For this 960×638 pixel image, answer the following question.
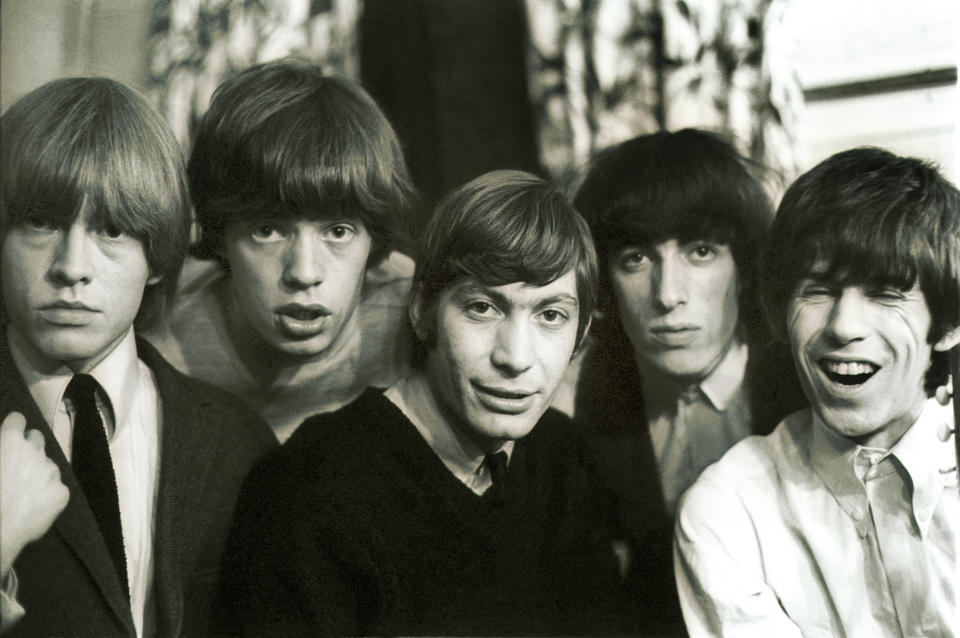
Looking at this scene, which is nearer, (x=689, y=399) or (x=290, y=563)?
(x=290, y=563)

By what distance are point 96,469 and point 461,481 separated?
0.64 metres

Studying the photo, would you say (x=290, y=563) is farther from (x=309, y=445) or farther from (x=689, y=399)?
(x=689, y=399)

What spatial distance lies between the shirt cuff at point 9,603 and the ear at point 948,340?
65.8 inches

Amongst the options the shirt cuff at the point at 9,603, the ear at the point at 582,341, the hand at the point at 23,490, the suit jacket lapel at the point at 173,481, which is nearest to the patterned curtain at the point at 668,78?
the ear at the point at 582,341

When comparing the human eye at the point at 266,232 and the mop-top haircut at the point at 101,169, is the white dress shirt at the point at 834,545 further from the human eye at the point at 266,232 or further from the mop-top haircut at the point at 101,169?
the mop-top haircut at the point at 101,169

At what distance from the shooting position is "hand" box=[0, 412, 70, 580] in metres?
1.72

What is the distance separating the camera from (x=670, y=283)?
1794 millimetres

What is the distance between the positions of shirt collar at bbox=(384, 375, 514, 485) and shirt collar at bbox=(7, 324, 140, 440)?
474 mm

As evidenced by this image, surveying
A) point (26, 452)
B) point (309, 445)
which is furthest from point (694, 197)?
point (26, 452)

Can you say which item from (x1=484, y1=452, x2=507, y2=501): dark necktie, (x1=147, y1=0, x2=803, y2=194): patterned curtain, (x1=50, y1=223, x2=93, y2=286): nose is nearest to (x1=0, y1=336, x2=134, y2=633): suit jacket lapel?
(x1=50, y1=223, x2=93, y2=286): nose

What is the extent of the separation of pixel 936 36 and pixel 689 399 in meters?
0.81

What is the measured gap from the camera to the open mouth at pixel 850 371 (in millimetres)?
1741

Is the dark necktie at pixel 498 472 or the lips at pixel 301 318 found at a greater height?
the lips at pixel 301 318

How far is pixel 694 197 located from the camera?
1.81 m
